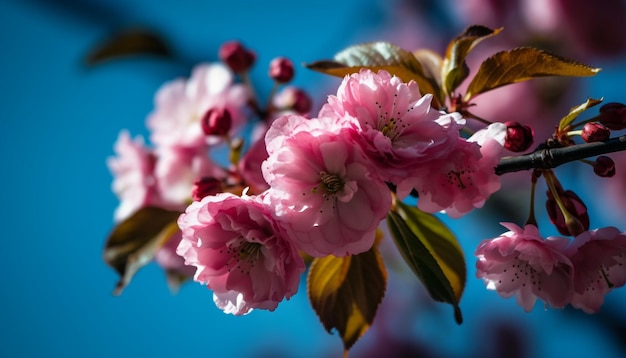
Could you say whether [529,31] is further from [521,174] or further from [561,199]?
[561,199]

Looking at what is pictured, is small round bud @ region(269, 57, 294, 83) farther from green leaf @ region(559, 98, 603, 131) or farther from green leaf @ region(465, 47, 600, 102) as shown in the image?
green leaf @ region(559, 98, 603, 131)

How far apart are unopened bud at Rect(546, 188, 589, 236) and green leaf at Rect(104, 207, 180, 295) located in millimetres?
515

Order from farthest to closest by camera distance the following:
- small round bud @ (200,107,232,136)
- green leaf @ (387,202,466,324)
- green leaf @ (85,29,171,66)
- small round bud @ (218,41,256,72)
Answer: green leaf @ (85,29,171,66)
small round bud @ (218,41,256,72)
small round bud @ (200,107,232,136)
green leaf @ (387,202,466,324)

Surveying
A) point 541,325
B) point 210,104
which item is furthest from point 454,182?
point 541,325

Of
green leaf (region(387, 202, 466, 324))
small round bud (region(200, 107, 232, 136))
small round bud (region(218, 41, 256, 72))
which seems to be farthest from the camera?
small round bud (region(218, 41, 256, 72))

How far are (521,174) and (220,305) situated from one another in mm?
1552

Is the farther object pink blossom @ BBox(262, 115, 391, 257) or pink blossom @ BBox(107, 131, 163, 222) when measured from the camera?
pink blossom @ BBox(107, 131, 163, 222)

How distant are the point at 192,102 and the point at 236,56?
0.18m

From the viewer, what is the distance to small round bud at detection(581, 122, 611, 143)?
0.66 metres

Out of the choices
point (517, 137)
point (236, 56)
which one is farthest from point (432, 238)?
point (236, 56)

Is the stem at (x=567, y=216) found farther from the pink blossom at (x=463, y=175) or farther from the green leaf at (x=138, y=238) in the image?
the green leaf at (x=138, y=238)

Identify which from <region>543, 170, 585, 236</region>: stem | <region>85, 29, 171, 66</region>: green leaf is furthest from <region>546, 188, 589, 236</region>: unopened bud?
<region>85, 29, 171, 66</region>: green leaf

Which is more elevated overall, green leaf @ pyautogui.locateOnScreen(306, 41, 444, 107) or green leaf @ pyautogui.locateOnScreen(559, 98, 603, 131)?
green leaf @ pyautogui.locateOnScreen(306, 41, 444, 107)

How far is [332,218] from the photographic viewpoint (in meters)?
0.68
